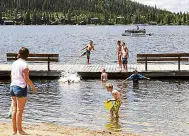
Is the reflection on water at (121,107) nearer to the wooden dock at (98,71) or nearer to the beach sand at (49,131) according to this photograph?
the wooden dock at (98,71)

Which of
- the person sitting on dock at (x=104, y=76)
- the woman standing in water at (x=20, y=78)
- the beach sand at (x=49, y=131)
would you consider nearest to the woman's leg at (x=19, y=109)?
the woman standing in water at (x=20, y=78)

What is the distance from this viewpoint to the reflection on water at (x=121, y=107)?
17.5 meters

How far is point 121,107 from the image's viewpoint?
2108 centimetres

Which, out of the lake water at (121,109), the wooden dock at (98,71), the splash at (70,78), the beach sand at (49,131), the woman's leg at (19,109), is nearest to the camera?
the woman's leg at (19,109)

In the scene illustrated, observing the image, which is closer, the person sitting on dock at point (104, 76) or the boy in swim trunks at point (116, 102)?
the boy in swim trunks at point (116, 102)

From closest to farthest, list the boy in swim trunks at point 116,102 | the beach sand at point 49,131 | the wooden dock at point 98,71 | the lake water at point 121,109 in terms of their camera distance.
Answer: the beach sand at point 49,131 → the lake water at point 121,109 → the boy in swim trunks at point 116,102 → the wooden dock at point 98,71

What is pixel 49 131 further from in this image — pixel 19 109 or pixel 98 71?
pixel 98 71

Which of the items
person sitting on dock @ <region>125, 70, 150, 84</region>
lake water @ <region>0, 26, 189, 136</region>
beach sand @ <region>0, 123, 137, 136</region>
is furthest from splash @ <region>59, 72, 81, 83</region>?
beach sand @ <region>0, 123, 137, 136</region>

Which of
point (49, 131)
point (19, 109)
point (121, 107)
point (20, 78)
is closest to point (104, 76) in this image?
point (121, 107)

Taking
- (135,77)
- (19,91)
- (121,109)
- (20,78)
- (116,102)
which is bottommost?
(121,109)

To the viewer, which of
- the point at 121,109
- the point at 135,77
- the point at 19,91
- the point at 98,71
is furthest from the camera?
the point at 98,71

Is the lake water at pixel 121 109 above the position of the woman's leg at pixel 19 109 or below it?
below

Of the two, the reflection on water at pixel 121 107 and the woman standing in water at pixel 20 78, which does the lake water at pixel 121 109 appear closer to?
the reflection on water at pixel 121 107

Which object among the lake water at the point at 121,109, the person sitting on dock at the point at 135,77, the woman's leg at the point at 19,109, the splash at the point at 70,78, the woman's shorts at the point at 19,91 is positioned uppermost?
the woman's shorts at the point at 19,91
